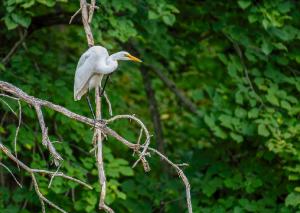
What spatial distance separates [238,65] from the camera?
5.69 m

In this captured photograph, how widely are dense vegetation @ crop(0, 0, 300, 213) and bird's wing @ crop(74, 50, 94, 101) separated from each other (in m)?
0.60

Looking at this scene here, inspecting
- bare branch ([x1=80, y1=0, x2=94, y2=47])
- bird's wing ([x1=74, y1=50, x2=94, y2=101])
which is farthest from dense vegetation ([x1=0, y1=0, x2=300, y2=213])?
bare branch ([x1=80, y1=0, x2=94, y2=47])

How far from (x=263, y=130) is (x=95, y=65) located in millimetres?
1564

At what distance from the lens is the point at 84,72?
4355 millimetres

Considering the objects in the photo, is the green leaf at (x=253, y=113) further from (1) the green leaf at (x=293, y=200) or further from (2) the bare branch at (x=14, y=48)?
(2) the bare branch at (x=14, y=48)

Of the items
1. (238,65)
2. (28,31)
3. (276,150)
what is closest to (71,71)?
(28,31)

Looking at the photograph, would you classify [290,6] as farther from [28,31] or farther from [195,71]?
[28,31]

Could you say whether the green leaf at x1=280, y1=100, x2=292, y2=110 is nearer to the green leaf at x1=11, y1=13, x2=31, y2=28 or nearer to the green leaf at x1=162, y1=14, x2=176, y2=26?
the green leaf at x1=162, y1=14, x2=176, y2=26

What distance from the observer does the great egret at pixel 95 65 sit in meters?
4.08

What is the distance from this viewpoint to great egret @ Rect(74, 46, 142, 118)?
408 cm

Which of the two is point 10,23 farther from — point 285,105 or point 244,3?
point 285,105

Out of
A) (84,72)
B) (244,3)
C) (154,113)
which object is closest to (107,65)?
(84,72)

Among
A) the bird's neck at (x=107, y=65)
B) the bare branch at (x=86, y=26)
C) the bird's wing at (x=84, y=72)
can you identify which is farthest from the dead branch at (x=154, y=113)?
the bare branch at (x=86, y=26)

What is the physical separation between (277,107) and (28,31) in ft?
6.10
